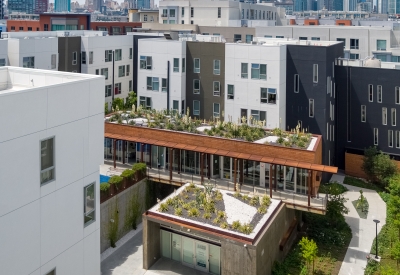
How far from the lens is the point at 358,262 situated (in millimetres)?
22766

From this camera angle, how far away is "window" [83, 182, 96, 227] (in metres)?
13.8

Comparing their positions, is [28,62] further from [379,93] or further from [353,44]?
[353,44]

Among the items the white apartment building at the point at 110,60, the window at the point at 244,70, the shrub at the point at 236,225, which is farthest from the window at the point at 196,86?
the shrub at the point at 236,225

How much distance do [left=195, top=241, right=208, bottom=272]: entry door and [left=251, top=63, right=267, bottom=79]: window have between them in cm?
1735

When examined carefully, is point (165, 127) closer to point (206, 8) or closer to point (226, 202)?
point (226, 202)

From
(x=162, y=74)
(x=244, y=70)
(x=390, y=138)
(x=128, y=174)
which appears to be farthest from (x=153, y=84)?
(x=390, y=138)

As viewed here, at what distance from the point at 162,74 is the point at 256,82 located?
30.4ft

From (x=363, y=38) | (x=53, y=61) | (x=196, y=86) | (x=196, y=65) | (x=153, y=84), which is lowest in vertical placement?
(x=196, y=86)

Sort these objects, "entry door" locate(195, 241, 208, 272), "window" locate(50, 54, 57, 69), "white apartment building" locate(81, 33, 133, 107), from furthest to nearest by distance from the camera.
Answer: "white apartment building" locate(81, 33, 133, 107)
"window" locate(50, 54, 57, 69)
"entry door" locate(195, 241, 208, 272)

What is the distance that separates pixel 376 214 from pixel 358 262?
24.9 ft

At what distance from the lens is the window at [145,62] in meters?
40.1

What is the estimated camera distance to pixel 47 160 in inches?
480

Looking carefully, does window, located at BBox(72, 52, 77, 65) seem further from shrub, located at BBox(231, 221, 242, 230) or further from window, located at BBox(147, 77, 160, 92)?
shrub, located at BBox(231, 221, 242, 230)

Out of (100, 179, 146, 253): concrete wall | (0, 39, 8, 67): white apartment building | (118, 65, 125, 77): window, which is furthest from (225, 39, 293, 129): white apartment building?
(0, 39, 8, 67): white apartment building
